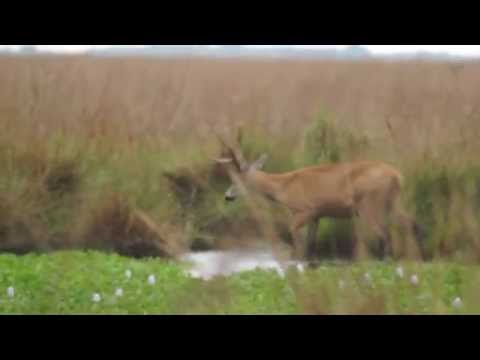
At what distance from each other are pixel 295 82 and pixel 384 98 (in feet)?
1.90

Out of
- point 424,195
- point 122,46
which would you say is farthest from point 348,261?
point 122,46

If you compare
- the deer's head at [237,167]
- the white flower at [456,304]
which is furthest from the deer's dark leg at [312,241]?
the white flower at [456,304]

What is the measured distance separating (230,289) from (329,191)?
2.92ft

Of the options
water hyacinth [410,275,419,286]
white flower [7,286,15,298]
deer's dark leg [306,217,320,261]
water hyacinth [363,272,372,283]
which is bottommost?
white flower [7,286,15,298]

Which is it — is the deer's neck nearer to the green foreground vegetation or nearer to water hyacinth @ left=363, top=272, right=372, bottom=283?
the green foreground vegetation

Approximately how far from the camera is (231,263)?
6.99 m

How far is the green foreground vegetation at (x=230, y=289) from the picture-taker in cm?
673

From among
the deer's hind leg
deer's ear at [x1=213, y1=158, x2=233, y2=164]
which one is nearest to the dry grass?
deer's ear at [x1=213, y1=158, x2=233, y2=164]

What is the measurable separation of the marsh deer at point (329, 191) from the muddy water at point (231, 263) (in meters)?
0.18

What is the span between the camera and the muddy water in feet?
22.8

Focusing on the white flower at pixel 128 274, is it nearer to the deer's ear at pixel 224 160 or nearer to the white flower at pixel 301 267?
the deer's ear at pixel 224 160

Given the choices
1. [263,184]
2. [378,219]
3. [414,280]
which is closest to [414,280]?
[414,280]

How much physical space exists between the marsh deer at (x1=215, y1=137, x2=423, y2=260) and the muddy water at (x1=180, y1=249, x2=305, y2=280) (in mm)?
175

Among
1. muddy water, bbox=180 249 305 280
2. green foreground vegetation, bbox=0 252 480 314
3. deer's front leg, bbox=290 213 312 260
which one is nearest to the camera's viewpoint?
green foreground vegetation, bbox=0 252 480 314
